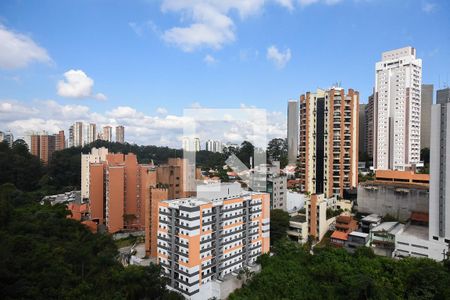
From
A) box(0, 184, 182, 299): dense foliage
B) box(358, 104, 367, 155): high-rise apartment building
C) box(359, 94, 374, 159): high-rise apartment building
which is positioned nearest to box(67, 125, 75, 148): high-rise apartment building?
box(0, 184, 182, 299): dense foliage

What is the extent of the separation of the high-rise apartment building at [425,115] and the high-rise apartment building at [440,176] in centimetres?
1389

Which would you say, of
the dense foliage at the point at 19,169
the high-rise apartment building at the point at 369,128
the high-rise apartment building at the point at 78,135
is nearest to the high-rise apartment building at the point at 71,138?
the high-rise apartment building at the point at 78,135

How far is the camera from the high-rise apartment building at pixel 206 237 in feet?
23.9

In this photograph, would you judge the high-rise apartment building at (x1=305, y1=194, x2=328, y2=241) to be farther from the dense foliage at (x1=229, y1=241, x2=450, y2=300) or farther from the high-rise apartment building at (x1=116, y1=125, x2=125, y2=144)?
the high-rise apartment building at (x1=116, y1=125, x2=125, y2=144)

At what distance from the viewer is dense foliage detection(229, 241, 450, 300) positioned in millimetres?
6711

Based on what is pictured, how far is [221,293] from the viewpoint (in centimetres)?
769

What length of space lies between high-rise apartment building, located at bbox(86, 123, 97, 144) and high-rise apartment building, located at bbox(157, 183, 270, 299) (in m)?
23.2

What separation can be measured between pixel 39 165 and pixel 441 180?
68.5 ft

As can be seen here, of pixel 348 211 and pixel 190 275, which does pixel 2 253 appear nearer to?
pixel 190 275

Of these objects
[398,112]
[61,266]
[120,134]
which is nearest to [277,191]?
[61,266]

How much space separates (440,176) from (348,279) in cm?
485

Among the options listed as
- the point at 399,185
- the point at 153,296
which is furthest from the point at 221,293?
the point at 399,185

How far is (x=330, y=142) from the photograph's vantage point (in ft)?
45.9

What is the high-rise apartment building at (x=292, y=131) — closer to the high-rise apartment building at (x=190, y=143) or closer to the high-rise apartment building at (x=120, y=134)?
the high-rise apartment building at (x=190, y=143)
